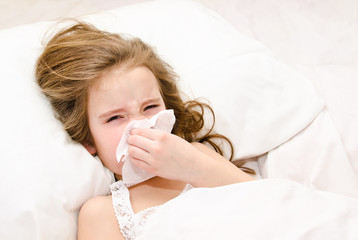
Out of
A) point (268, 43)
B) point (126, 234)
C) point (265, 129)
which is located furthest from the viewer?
point (268, 43)

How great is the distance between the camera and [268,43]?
1.77m

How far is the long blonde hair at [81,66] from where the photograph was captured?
1255 millimetres

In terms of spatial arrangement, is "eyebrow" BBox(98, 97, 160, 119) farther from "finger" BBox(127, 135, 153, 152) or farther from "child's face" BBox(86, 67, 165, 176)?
"finger" BBox(127, 135, 153, 152)

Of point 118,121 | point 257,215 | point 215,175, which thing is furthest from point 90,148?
point 257,215

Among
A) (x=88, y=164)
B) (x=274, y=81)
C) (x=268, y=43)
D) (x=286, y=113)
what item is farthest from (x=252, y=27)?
(x=88, y=164)

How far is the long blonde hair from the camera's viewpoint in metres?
1.25

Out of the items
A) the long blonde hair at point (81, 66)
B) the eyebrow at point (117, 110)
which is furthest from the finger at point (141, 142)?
the long blonde hair at point (81, 66)

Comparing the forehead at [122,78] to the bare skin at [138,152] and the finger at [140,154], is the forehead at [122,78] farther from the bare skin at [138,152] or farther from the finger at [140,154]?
the finger at [140,154]

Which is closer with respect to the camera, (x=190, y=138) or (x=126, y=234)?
(x=126, y=234)

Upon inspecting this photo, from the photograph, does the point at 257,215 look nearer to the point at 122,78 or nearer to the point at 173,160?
the point at 173,160

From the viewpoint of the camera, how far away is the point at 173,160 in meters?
1.15

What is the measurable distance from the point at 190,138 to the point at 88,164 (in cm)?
40

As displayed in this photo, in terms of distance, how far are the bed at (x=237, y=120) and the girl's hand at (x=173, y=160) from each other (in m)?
0.14

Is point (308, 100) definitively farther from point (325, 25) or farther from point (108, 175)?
point (108, 175)
